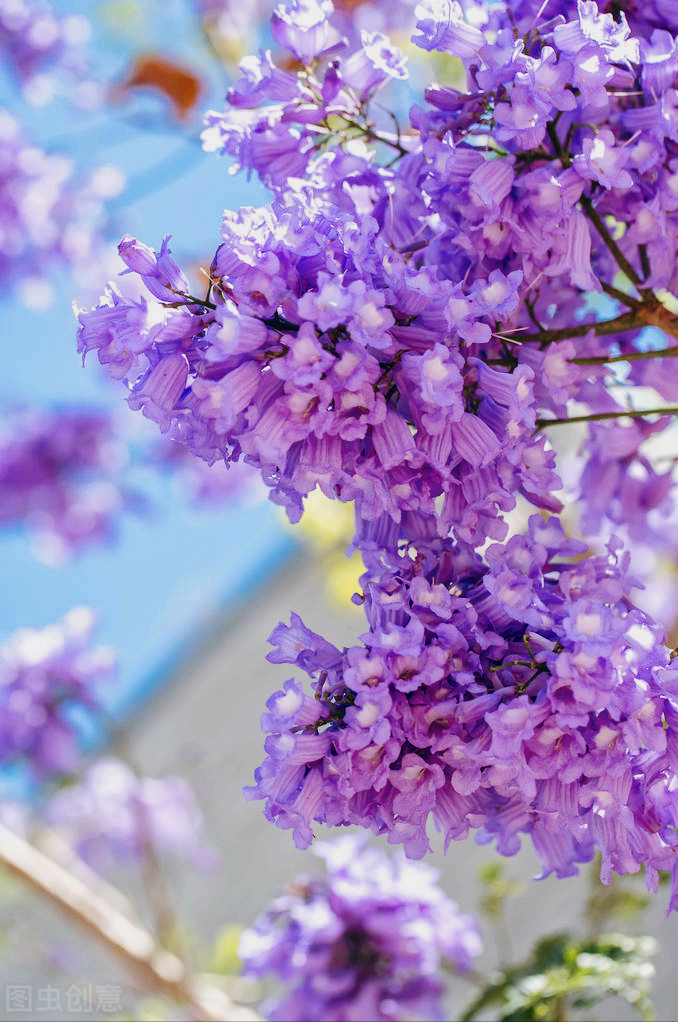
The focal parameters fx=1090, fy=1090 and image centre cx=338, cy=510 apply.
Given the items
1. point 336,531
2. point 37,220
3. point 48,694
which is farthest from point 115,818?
point 37,220

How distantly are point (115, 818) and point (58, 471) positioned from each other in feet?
2.22

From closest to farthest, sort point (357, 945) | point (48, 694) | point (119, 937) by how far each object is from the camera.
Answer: point (357, 945) < point (119, 937) < point (48, 694)

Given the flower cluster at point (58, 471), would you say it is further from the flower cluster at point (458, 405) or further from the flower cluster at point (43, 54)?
the flower cluster at point (458, 405)

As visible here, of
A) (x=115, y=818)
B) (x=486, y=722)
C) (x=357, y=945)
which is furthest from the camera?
(x=115, y=818)

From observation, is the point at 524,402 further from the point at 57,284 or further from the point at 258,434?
the point at 57,284

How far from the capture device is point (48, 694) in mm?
1405

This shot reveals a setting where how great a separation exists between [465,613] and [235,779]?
7.68 feet

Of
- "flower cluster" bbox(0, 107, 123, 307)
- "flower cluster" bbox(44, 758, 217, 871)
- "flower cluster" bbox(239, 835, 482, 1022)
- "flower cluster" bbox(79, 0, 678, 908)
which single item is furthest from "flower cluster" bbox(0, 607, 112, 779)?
"flower cluster" bbox(79, 0, 678, 908)

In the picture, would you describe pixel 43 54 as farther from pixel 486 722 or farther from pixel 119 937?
pixel 486 722

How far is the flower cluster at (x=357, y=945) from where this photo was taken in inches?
34.5

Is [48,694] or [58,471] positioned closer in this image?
[48,694]

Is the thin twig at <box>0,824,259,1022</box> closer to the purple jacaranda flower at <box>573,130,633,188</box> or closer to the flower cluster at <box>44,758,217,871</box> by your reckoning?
the flower cluster at <box>44,758,217,871</box>

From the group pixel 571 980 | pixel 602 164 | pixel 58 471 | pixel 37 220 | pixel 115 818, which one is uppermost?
pixel 37 220

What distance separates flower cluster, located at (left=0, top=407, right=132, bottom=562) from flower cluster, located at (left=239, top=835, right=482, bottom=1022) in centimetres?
122
